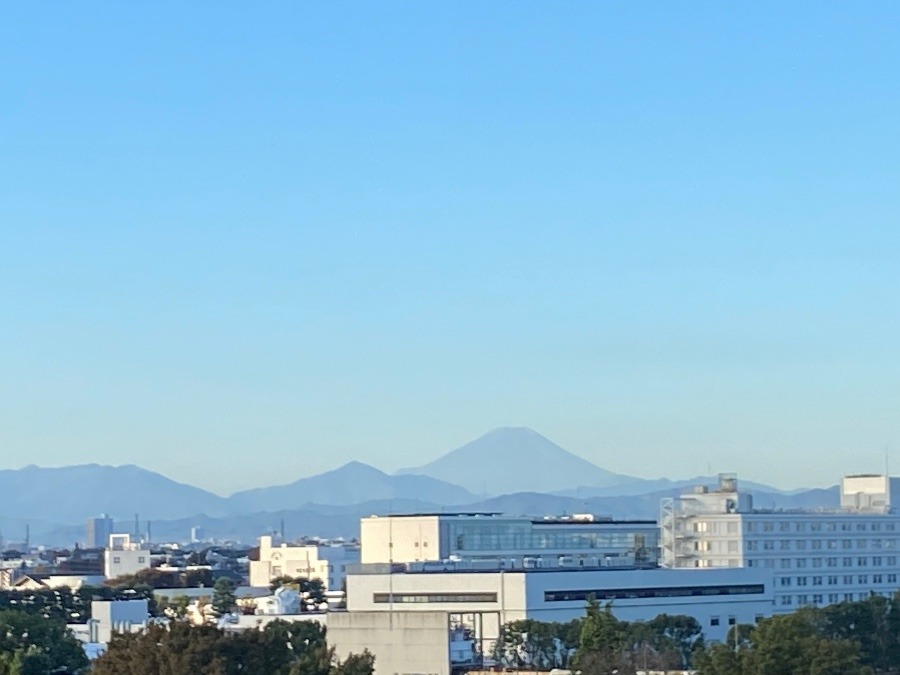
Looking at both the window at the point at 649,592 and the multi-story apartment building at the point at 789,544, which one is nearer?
the window at the point at 649,592

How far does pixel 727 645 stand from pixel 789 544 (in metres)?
47.9

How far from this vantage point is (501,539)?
325 feet

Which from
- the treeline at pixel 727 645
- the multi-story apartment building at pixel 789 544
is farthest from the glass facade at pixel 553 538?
the treeline at pixel 727 645

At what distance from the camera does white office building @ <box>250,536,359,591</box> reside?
131125 millimetres

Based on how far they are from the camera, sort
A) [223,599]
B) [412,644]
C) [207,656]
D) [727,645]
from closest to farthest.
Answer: [207,656] < [727,645] < [412,644] < [223,599]

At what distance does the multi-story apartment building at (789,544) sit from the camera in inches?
3521

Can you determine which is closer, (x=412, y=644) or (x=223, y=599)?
(x=412, y=644)

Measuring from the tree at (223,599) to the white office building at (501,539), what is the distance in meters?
7.92

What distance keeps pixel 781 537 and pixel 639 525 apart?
1290 centimetres

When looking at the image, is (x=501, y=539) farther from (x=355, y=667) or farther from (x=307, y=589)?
(x=355, y=667)

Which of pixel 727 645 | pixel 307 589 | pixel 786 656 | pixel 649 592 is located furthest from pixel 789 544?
pixel 786 656

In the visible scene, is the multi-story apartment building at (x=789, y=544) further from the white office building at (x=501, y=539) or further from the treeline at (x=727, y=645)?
the treeline at (x=727, y=645)

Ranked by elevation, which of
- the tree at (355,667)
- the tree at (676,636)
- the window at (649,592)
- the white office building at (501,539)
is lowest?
the tree at (676,636)

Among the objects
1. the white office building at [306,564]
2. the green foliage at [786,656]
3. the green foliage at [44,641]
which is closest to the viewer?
the green foliage at [786,656]
